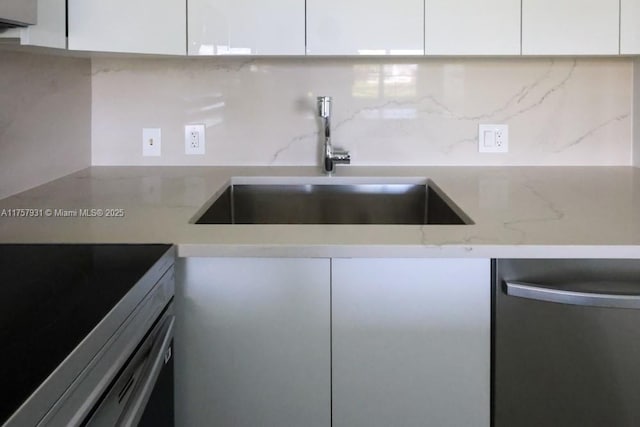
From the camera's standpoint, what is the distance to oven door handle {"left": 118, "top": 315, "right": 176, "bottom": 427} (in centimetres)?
79

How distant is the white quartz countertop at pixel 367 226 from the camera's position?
1.04m

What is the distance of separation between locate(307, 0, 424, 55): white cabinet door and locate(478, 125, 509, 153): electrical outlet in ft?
1.51

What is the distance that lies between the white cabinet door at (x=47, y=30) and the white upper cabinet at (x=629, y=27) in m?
1.47

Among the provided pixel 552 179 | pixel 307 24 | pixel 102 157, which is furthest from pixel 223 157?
pixel 552 179

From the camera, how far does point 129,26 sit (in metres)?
1.61

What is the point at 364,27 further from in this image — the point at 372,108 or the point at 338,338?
the point at 338,338

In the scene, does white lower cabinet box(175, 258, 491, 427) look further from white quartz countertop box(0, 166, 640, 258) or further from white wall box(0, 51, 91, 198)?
white wall box(0, 51, 91, 198)

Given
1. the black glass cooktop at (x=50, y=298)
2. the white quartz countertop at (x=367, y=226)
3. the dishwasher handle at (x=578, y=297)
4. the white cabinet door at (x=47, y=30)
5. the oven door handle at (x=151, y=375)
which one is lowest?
the oven door handle at (x=151, y=375)

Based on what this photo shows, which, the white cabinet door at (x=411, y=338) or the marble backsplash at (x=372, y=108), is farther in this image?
the marble backsplash at (x=372, y=108)

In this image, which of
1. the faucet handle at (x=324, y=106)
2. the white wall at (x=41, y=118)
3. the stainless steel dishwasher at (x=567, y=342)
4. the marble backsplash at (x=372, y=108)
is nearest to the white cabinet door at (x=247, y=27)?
the faucet handle at (x=324, y=106)

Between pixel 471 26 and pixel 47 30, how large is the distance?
1078 millimetres

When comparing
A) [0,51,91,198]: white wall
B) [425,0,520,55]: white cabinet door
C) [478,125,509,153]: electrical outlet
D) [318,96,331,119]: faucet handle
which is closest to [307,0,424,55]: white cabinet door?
[425,0,520,55]: white cabinet door

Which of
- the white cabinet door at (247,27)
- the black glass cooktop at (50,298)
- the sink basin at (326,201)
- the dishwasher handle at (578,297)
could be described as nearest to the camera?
the black glass cooktop at (50,298)

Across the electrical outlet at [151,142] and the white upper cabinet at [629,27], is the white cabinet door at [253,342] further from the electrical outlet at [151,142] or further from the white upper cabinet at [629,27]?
the white upper cabinet at [629,27]
